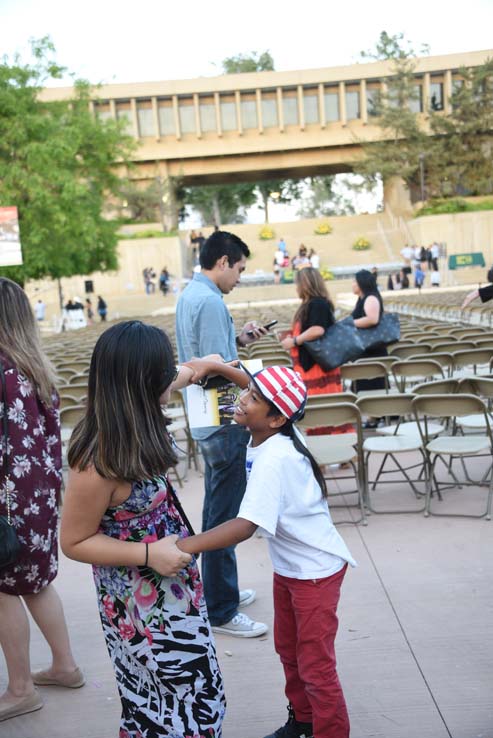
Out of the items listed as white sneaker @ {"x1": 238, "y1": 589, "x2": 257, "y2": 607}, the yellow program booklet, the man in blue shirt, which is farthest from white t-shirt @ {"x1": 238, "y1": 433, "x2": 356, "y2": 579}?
white sneaker @ {"x1": 238, "y1": 589, "x2": 257, "y2": 607}

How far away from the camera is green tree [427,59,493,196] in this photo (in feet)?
170

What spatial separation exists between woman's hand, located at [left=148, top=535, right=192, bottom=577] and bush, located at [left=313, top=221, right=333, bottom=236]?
56.6 m

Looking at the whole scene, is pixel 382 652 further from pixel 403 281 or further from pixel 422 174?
pixel 422 174

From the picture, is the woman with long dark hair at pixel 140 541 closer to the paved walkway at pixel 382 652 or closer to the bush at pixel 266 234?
the paved walkway at pixel 382 652

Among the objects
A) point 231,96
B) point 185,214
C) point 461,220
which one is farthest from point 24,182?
point 185,214

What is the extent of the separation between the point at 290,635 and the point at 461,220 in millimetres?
50178

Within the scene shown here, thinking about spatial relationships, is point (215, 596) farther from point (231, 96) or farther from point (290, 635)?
point (231, 96)

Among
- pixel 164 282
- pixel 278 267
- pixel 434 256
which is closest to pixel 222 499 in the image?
pixel 434 256

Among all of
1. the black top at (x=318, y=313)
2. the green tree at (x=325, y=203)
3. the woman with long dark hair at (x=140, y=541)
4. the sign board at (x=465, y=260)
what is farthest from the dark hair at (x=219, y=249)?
the green tree at (x=325, y=203)

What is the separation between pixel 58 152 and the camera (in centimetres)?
2502

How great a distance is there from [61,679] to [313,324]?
4.08 m

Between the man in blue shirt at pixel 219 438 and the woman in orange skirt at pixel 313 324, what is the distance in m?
2.77

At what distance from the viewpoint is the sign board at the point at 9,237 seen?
1931 cm

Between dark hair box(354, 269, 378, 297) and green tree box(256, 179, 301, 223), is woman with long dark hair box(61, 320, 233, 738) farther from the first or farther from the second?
green tree box(256, 179, 301, 223)
